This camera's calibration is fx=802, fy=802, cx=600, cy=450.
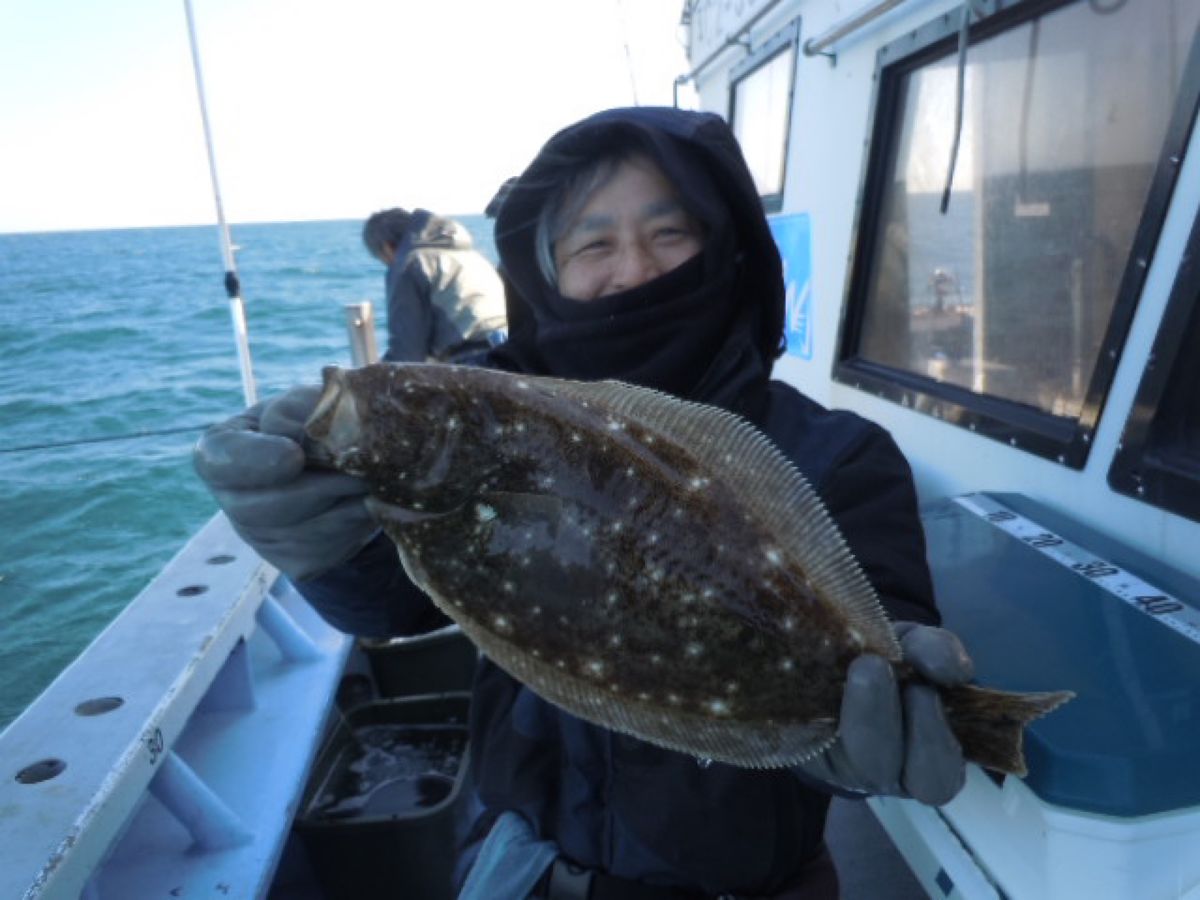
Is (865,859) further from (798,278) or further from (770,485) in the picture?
(798,278)

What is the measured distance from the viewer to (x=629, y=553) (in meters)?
1.42

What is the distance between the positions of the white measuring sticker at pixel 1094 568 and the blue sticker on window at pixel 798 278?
2.09 metres

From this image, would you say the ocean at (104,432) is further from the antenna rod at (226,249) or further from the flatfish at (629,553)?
the flatfish at (629,553)

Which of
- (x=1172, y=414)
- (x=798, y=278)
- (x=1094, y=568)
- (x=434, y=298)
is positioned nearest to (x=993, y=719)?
(x=1094, y=568)

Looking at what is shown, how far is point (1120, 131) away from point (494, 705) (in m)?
2.52

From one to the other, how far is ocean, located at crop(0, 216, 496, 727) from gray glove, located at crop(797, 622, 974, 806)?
83.8 inches

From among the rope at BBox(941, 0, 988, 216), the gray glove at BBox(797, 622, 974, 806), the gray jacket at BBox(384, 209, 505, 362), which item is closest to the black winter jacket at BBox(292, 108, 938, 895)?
the gray glove at BBox(797, 622, 974, 806)

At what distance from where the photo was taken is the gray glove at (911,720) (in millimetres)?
1297

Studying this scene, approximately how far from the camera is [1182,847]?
143 cm

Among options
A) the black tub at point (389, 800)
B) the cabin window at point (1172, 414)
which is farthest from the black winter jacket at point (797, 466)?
the black tub at point (389, 800)

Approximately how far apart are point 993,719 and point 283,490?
128 cm

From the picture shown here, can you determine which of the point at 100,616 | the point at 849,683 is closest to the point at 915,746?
the point at 849,683

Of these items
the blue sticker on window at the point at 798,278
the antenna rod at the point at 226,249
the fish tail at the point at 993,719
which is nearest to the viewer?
the fish tail at the point at 993,719

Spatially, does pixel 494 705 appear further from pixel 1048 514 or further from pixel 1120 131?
pixel 1120 131
